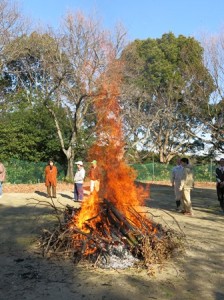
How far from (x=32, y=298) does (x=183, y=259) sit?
289cm

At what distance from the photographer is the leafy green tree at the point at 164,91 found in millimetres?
31016

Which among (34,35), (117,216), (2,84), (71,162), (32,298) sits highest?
(34,35)

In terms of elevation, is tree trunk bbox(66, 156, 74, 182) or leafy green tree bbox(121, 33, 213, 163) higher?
leafy green tree bbox(121, 33, 213, 163)

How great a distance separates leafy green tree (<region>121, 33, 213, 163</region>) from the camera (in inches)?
1221

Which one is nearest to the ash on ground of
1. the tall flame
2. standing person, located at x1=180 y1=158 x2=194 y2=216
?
the tall flame

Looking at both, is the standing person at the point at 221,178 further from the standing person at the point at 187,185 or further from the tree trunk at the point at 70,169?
the tree trunk at the point at 70,169

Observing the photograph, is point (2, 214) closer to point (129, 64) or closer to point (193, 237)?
point (193, 237)

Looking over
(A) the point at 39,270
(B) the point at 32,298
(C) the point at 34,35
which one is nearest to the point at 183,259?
(A) the point at 39,270

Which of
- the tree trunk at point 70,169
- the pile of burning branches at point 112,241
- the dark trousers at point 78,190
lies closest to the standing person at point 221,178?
the dark trousers at point 78,190

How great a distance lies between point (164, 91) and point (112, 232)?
33.1 m

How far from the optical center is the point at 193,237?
8.04 metres

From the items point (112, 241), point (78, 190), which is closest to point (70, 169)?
point (78, 190)

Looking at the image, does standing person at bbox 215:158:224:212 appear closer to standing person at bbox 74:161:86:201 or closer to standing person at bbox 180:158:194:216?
standing person at bbox 180:158:194:216

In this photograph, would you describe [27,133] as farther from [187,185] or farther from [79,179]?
[187,185]
